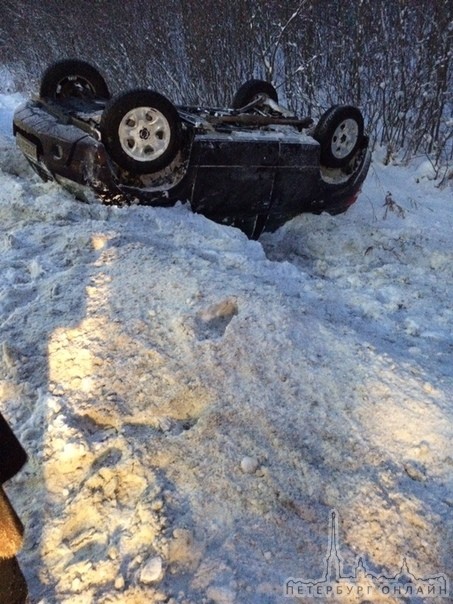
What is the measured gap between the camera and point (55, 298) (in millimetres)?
2955

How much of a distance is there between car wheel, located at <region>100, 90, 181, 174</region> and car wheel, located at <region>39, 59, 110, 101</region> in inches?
72.6

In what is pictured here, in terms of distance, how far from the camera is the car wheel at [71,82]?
5.34 metres

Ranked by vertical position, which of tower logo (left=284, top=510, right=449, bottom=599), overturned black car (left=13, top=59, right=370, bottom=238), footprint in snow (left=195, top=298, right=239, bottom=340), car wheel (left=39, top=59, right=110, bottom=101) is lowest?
tower logo (left=284, top=510, right=449, bottom=599)

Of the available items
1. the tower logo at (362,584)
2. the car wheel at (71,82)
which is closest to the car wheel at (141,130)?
the car wheel at (71,82)

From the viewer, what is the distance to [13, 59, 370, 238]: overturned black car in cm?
394

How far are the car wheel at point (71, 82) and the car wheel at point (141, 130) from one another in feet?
6.05

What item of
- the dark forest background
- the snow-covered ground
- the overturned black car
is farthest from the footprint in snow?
the dark forest background

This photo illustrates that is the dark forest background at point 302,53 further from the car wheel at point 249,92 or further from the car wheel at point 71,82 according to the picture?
the car wheel at point 71,82

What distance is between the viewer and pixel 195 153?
4.15 meters

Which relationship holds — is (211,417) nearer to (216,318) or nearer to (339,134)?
(216,318)

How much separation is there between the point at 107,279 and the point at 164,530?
1.67 meters

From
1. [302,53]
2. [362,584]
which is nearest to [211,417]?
[362,584]

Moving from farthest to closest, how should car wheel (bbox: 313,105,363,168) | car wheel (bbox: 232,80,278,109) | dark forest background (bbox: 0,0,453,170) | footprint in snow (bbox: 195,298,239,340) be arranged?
dark forest background (bbox: 0,0,453,170) → car wheel (bbox: 232,80,278,109) → car wheel (bbox: 313,105,363,168) → footprint in snow (bbox: 195,298,239,340)

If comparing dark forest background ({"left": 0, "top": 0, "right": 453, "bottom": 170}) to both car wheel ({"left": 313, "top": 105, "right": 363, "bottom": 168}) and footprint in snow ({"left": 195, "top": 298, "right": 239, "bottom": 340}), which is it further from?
footprint in snow ({"left": 195, "top": 298, "right": 239, "bottom": 340})
